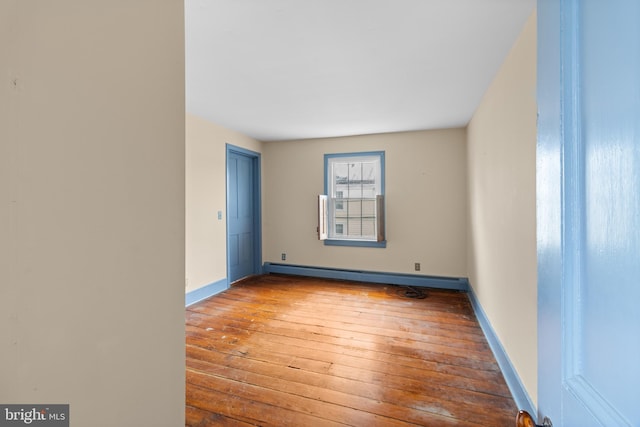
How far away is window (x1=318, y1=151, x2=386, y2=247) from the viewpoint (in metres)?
4.59

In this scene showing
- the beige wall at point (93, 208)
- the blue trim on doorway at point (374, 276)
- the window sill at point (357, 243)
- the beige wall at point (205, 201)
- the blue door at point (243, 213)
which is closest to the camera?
the beige wall at point (93, 208)

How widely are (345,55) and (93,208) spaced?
1.93 m

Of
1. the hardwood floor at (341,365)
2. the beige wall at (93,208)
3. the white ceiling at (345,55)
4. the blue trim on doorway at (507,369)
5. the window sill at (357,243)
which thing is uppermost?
the white ceiling at (345,55)

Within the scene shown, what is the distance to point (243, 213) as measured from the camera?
15.5 feet

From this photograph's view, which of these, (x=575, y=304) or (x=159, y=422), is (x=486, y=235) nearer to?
(x=575, y=304)

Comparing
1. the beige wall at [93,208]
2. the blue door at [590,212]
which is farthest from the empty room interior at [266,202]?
the blue door at [590,212]

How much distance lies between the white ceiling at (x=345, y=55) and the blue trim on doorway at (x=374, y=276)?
2.32 metres

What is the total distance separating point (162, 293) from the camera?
2.83 ft

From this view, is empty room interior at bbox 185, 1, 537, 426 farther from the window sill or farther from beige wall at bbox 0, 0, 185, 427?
beige wall at bbox 0, 0, 185, 427

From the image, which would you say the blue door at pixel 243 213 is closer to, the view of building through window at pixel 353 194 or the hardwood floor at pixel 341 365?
the hardwood floor at pixel 341 365

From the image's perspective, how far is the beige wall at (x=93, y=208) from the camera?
0.54 meters

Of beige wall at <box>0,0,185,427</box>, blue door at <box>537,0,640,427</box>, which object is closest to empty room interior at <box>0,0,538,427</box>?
beige wall at <box>0,0,185,427</box>

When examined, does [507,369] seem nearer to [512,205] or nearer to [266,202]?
[512,205]

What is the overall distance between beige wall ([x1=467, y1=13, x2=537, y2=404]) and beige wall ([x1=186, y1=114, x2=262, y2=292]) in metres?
3.25
